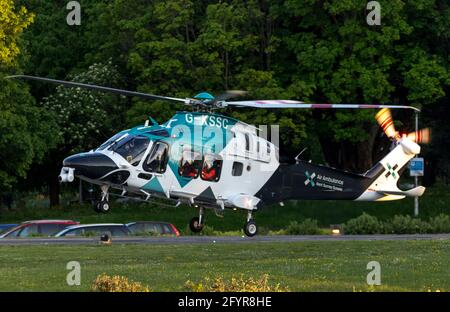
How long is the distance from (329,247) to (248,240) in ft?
20.1

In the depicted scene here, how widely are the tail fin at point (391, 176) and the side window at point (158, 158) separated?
7.60m

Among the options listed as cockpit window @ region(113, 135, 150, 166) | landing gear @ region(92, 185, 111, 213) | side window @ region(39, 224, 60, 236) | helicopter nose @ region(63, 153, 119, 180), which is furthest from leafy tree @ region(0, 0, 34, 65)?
landing gear @ region(92, 185, 111, 213)

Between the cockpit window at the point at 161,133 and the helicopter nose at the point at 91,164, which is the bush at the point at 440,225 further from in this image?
the helicopter nose at the point at 91,164

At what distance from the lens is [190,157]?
102 ft

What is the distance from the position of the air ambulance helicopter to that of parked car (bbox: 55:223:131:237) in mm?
14213

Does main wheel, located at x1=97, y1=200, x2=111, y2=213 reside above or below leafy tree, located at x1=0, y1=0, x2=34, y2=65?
below

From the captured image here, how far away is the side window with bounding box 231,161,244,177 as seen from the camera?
1274 inches

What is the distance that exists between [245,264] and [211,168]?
3.76 metres

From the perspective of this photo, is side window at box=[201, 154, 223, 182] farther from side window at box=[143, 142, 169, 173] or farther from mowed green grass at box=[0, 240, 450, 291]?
mowed green grass at box=[0, 240, 450, 291]

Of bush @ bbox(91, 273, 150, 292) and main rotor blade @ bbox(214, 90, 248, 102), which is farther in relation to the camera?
main rotor blade @ bbox(214, 90, 248, 102)

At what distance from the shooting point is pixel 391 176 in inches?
1411

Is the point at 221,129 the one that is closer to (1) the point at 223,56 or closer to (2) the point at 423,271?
(2) the point at 423,271
